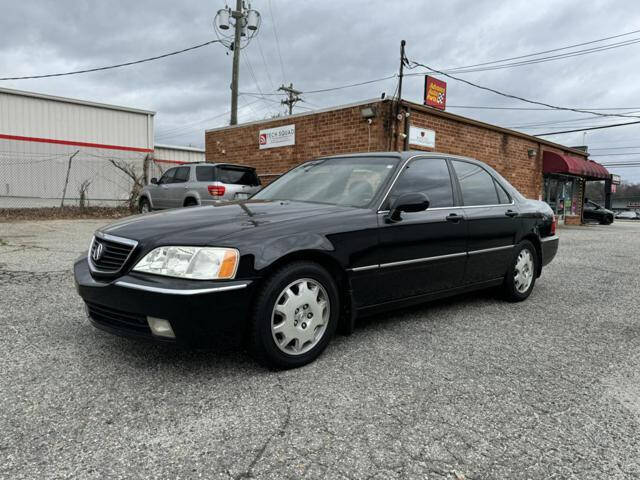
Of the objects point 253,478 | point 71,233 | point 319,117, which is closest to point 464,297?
point 253,478

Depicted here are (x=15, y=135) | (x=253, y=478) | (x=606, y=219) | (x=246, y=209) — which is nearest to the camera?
(x=253, y=478)

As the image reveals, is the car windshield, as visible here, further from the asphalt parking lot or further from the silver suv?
the silver suv

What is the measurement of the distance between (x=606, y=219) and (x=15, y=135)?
102 feet

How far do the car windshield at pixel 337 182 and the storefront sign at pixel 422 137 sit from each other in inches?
326

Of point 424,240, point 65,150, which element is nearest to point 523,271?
point 424,240

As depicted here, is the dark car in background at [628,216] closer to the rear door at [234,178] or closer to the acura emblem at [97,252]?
the rear door at [234,178]

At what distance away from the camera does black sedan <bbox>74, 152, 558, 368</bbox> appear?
258cm

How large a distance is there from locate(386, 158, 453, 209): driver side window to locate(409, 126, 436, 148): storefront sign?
322 inches

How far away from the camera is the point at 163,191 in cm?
1235

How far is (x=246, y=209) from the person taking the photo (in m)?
3.35

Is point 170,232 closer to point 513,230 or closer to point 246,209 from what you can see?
point 246,209

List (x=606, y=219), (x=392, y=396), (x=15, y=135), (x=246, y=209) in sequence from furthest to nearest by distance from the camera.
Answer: (x=606, y=219)
(x=15, y=135)
(x=246, y=209)
(x=392, y=396)

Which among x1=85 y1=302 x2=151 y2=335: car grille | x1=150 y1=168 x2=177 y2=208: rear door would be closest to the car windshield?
x1=85 y1=302 x2=151 y2=335: car grille

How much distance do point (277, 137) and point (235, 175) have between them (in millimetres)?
3939
